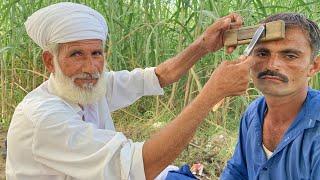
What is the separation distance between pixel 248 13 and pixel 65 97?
4.64 feet

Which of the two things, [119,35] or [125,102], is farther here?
[119,35]

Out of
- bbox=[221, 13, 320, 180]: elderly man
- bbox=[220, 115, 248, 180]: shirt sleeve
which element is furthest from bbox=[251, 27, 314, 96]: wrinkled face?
bbox=[220, 115, 248, 180]: shirt sleeve

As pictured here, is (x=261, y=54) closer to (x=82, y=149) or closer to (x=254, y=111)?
(x=254, y=111)

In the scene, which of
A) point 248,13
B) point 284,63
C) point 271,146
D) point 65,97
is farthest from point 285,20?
point 248,13

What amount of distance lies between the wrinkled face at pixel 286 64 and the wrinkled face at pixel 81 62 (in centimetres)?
63

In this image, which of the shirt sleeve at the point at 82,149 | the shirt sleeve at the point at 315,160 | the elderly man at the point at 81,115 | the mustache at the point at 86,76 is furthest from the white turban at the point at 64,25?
the shirt sleeve at the point at 315,160

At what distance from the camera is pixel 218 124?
3457 millimetres

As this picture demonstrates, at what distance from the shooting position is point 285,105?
184cm

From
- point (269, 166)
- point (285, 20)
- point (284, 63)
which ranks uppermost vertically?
point (285, 20)

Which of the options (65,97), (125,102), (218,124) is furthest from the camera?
(218,124)

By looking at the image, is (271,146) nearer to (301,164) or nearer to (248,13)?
(301,164)

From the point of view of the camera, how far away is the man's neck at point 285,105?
181cm

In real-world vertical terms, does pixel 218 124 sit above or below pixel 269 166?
below

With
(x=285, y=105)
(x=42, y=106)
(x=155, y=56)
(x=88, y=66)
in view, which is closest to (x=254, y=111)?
(x=285, y=105)
